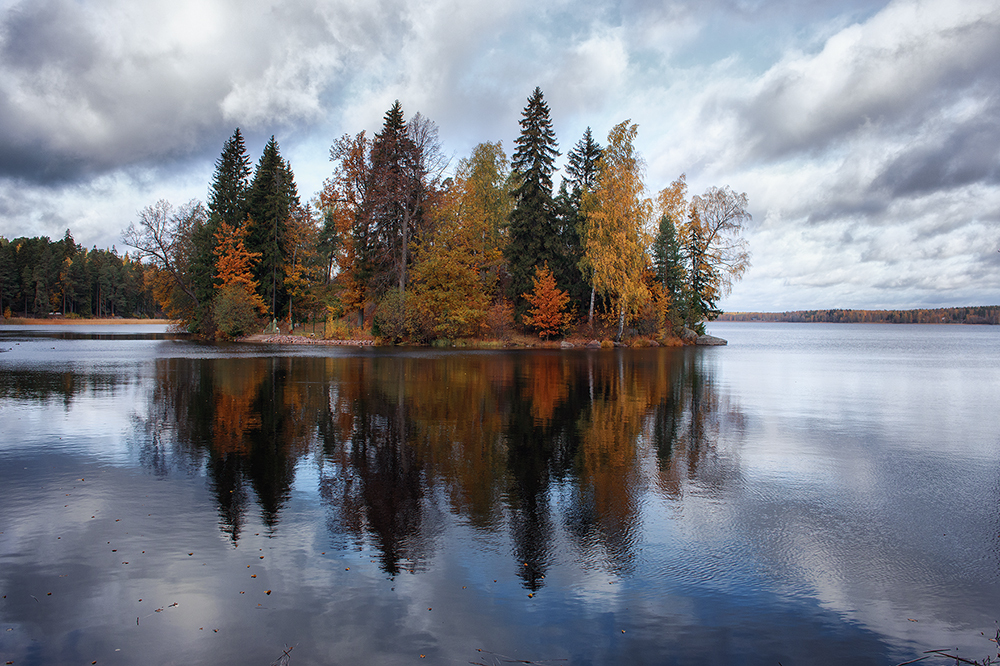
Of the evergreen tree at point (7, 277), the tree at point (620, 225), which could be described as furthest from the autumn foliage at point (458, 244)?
the evergreen tree at point (7, 277)

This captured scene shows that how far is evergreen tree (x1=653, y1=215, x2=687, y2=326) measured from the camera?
54.1m

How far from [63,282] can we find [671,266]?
11073 centimetres

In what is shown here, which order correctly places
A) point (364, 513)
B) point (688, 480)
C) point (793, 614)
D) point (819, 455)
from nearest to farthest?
point (793, 614), point (364, 513), point (688, 480), point (819, 455)

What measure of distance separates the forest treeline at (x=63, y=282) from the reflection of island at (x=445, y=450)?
8977 cm

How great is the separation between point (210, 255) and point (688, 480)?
186 feet

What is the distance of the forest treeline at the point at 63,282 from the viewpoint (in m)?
100

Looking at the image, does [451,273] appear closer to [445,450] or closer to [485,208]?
[485,208]

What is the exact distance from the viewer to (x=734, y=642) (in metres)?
Result: 4.37

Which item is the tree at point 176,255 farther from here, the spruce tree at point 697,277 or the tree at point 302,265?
the spruce tree at point 697,277

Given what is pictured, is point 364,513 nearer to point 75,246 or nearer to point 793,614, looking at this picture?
point 793,614

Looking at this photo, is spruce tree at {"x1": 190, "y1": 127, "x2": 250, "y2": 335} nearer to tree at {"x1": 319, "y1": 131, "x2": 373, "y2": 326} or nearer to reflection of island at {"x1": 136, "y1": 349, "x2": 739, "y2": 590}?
tree at {"x1": 319, "y1": 131, "x2": 373, "y2": 326}

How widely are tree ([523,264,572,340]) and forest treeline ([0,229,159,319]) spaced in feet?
237

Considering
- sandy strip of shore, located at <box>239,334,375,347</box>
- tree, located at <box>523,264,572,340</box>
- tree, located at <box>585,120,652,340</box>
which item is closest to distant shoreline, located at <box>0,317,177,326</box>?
sandy strip of shore, located at <box>239,334,375,347</box>

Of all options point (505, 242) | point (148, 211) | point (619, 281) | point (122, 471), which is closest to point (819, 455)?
point (122, 471)
